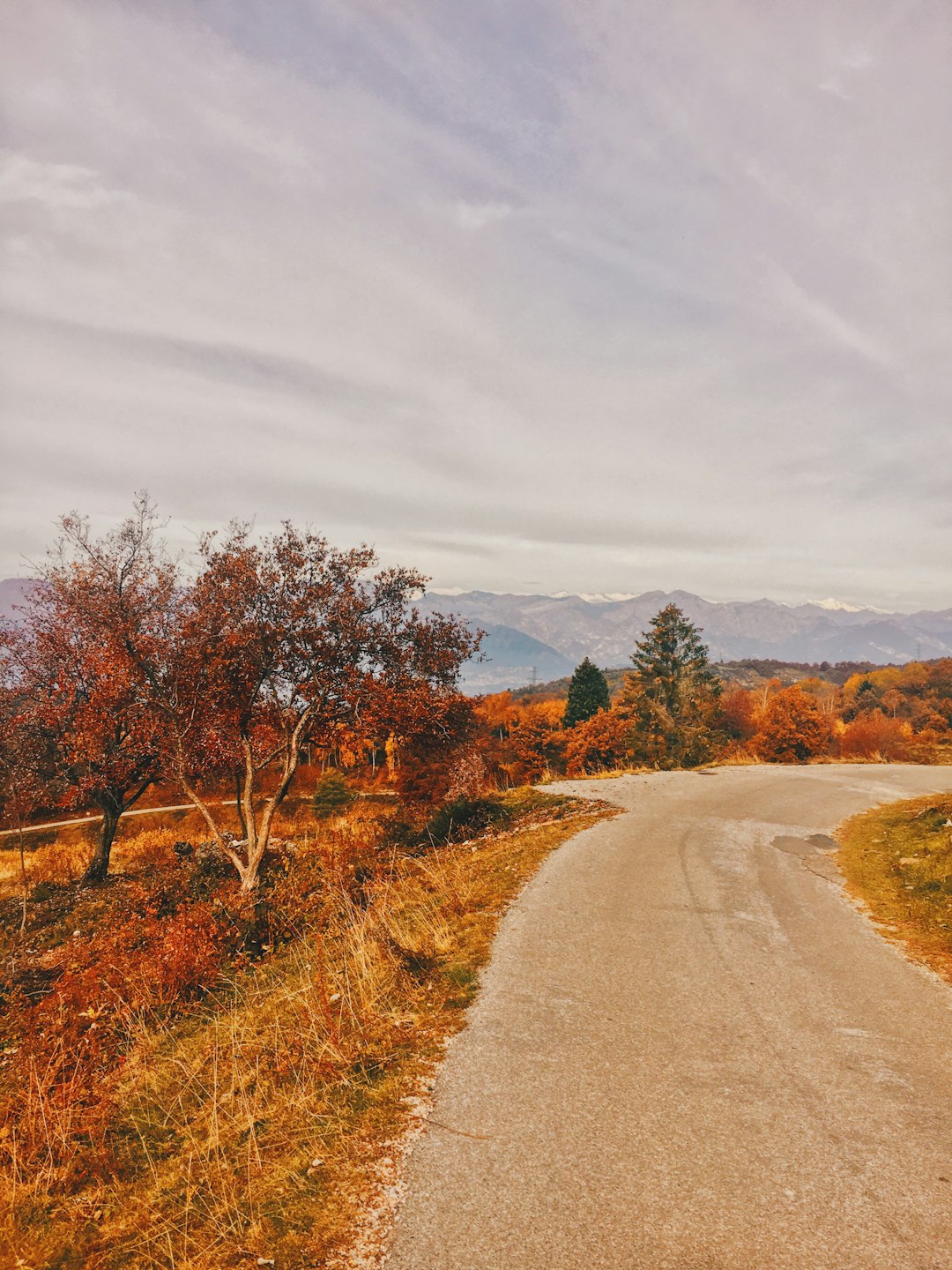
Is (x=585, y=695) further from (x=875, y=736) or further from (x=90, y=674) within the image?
(x=90, y=674)

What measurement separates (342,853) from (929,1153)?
16.3 meters

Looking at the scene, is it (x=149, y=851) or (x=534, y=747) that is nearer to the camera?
(x=149, y=851)

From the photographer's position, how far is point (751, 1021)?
667 cm

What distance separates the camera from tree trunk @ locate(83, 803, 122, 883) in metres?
21.2

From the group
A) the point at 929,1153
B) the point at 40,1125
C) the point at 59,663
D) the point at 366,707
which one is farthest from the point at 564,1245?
the point at 59,663

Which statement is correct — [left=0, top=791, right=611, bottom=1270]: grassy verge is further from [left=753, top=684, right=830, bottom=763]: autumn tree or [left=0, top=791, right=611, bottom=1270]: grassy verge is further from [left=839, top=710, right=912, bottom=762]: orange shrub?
[left=839, top=710, right=912, bottom=762]: orange shrub

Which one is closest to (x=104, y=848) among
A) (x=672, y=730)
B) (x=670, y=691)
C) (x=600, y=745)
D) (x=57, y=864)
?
(x=57, y=864)

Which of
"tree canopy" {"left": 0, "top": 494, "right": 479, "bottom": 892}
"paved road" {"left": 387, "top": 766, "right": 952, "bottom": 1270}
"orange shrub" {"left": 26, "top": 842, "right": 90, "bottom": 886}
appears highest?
"tree canopy" {"left": 0, "top": 494, "right": 479, "bottom": 892}

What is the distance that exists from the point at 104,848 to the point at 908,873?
2408 centimetres

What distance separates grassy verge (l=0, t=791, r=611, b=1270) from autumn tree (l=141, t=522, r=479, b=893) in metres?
5.78

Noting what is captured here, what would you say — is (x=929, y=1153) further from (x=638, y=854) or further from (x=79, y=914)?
(x=79, y=914)

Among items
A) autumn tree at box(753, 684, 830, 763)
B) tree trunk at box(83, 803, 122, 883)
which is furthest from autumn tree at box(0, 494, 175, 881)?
autumn tree at box(753, 684, 830, 763)

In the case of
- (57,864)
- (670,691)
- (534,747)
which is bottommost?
(57,864)

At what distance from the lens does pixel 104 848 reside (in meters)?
21.4
